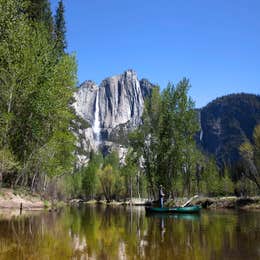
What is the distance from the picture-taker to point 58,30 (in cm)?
5447

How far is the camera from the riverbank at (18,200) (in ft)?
105

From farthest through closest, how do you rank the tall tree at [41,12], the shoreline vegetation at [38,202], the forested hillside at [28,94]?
A: the tall tree at [41,12], the shoreline vegetation at [38,202], the forested hillside at [28,94]

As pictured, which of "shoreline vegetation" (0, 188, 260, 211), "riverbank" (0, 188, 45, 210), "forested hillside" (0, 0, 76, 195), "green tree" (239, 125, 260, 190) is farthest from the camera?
"green tree" (239, 125, 260, 190)

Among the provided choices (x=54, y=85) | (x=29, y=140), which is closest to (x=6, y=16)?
(x=54, y=85)

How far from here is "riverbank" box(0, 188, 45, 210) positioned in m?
Answer: 32.1

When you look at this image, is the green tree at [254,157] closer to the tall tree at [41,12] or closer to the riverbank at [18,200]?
the riverbank at [18,200]

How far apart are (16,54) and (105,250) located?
22.9m

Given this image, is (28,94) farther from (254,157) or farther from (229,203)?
(254,157)

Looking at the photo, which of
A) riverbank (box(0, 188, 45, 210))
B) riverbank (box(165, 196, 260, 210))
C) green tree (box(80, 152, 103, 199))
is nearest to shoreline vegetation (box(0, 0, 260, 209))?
riverbank (box(0, 188, 45, 210))

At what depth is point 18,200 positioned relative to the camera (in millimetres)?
34625

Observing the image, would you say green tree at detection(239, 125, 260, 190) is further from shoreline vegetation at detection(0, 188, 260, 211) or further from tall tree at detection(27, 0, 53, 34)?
tall tree at detection(27, 0, 53, 34)

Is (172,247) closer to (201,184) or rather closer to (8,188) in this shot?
(8,188)

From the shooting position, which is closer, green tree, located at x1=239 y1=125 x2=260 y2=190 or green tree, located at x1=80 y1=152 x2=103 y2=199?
green tree, located at x1=239 y1=125 x2=260 y2=190

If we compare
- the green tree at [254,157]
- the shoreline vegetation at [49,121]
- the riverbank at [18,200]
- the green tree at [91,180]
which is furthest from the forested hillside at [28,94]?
the green tree at [91,180]
